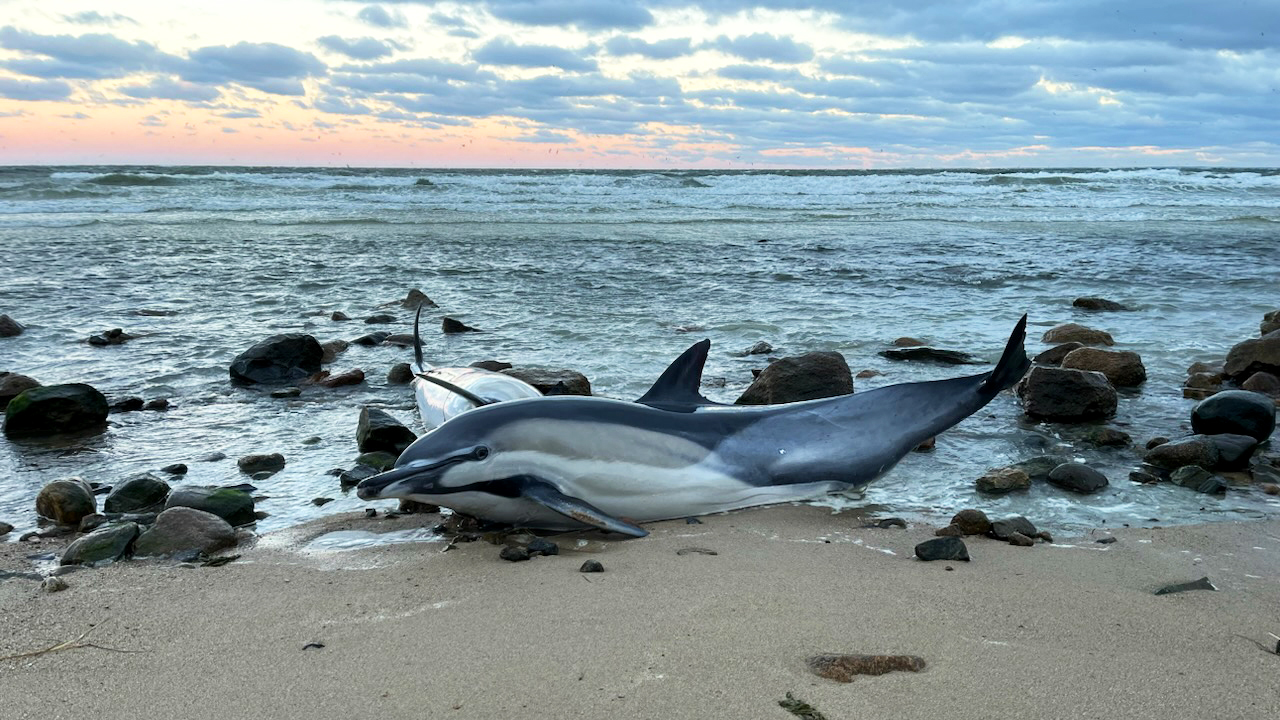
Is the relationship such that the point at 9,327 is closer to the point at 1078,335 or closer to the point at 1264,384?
the point at 1078,335

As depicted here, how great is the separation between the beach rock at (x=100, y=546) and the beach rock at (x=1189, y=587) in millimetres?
4201

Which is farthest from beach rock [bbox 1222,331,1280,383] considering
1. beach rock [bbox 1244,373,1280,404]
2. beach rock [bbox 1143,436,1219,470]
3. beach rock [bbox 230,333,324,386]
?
beach rock [bbox 230,333,324,386]

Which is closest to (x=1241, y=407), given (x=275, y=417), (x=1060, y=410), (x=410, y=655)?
(x=1060, y=410)

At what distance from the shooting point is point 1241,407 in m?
6.00

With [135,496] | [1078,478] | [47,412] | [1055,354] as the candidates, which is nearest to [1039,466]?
[1078,478]

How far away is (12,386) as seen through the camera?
24.0 ft

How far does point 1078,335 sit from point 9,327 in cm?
1053

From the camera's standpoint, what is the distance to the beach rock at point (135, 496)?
5.07 meters

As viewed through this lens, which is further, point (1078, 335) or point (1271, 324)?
point (1078, 335)

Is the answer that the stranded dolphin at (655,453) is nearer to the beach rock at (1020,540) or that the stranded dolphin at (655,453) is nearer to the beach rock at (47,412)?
the beach rock at (1020,540)

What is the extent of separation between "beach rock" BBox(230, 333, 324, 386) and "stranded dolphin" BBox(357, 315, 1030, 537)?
4.13 meters

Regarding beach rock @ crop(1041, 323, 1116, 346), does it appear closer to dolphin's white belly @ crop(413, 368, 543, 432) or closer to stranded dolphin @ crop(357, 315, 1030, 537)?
stranded dolphin @ crop(357, 315, 1030, 537)

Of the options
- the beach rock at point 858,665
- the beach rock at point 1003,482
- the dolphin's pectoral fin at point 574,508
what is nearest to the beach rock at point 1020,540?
the beach rock at point 1003,482

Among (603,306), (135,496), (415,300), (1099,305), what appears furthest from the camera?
(415,300)
